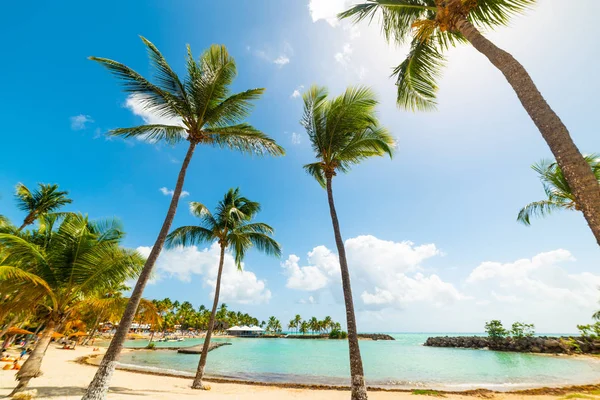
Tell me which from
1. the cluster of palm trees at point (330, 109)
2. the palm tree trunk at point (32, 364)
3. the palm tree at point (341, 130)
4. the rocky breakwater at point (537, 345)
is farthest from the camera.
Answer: the rocky breakwater at point (537, 345)

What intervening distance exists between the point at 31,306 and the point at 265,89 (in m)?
10.6

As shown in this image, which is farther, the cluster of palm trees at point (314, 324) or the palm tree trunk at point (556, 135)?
the cluster of palm trees at point (314, 324)

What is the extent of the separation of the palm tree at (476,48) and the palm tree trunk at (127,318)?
681cm

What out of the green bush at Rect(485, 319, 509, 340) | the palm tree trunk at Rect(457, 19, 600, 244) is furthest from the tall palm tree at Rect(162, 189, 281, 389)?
the green bush at Rect(485, 319, 509, 340)

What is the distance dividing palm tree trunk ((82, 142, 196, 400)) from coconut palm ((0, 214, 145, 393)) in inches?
94.5

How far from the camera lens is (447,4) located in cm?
496

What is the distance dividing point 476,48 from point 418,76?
248 centimetres

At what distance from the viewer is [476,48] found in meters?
4.68

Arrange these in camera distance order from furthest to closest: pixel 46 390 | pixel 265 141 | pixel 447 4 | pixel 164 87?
1. pixel 265 141
2. pixel 46 390
3. pixel 164 87
4. pixel 447 4

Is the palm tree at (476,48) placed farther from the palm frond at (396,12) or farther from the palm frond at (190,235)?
the palm frond at (190,235)

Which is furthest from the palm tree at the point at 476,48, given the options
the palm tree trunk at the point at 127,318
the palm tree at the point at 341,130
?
the palm tree trunk at the point at 127,318

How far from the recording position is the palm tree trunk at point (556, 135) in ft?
9.11

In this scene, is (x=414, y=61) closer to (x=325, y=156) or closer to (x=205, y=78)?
(x=325, y=156)

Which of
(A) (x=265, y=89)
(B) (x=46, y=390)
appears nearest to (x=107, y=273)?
(B) (x=46, y=390)
